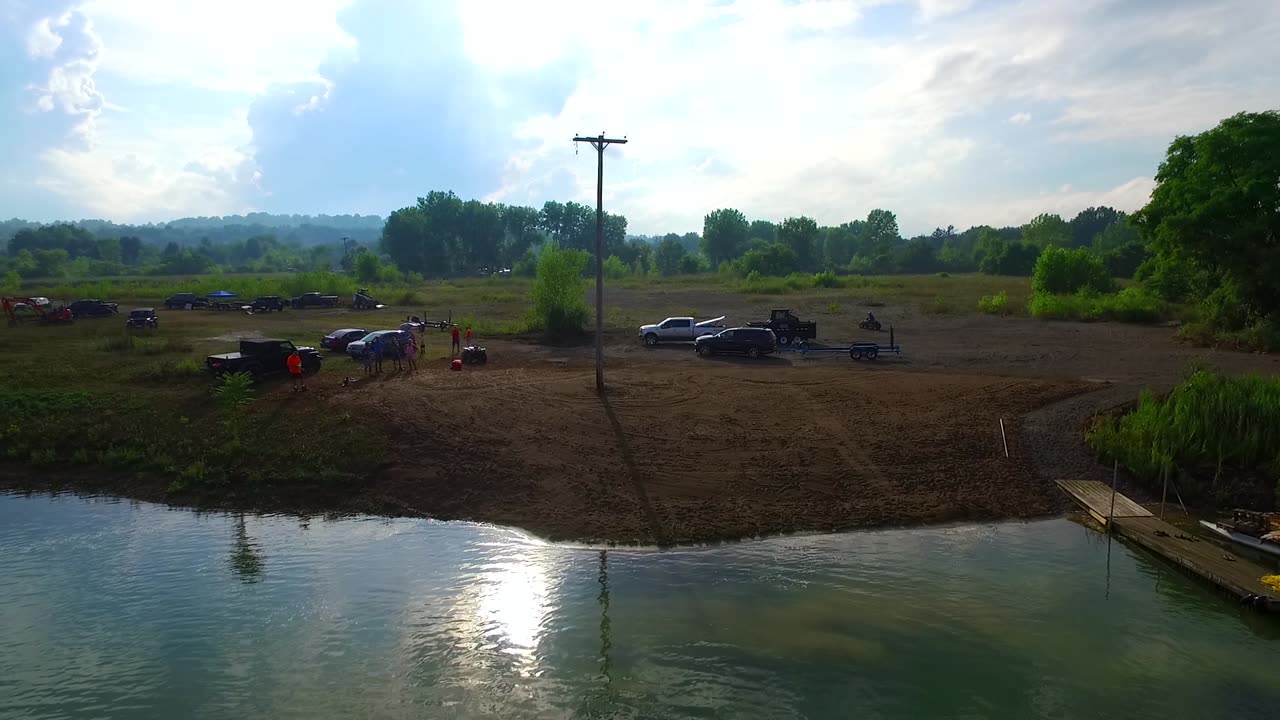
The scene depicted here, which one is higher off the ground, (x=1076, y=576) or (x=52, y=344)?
(x=52, y=344)

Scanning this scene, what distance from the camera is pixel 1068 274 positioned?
2507 inches

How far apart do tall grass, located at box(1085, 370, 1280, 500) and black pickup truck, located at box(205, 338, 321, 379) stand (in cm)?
2750

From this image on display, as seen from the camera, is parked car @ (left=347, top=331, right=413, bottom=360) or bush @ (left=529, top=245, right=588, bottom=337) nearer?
parked car @ (left=347, top=331, right=413, bottom=360)

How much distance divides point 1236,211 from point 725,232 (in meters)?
155

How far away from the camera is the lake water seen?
38.6ft

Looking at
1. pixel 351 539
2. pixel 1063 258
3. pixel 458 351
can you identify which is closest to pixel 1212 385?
pixel 351 539

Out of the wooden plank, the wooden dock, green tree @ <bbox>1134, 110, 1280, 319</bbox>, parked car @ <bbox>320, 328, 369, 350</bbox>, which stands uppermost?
green tree @ <bbox>1134, 110, 1280, 319</bbox>

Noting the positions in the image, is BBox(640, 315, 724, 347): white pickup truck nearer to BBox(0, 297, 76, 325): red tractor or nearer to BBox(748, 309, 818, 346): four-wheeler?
BBox(748, 309, 818, 346): four-wheeler

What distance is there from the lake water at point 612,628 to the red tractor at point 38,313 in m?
39.6

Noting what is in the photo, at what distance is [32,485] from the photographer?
21922mm

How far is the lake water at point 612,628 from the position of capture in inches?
463

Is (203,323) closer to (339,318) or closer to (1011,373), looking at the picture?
(339,318)

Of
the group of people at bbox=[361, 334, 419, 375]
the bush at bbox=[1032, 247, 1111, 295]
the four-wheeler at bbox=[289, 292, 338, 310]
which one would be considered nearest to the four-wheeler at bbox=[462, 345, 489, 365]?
the group of people at bbox=[361, 334, 419, 375]

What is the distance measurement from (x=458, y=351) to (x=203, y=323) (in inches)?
1084
